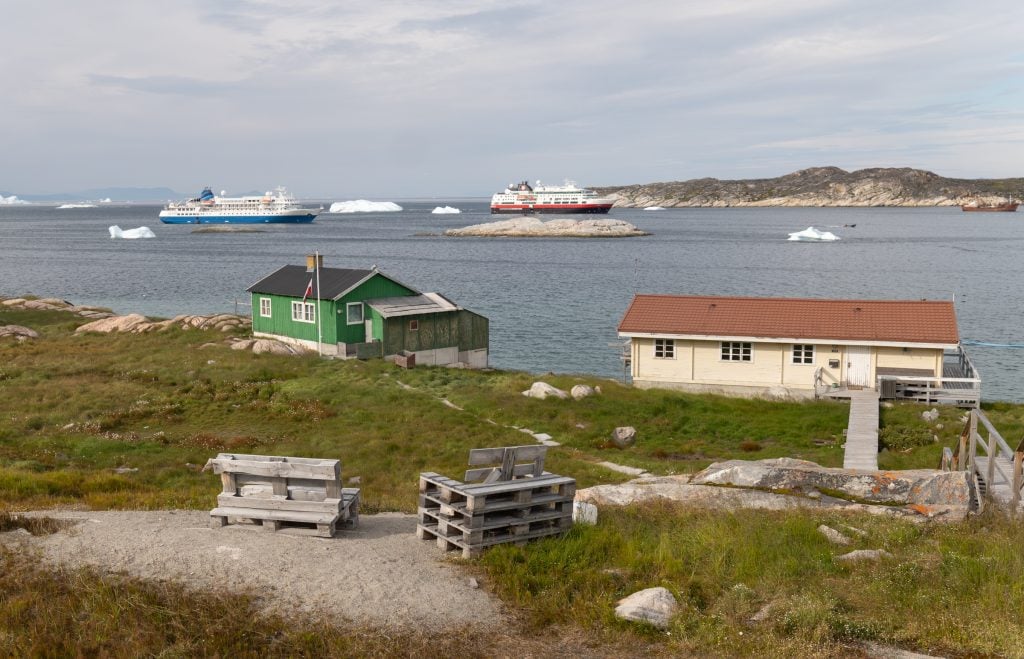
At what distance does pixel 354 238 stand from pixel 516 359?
12751cm

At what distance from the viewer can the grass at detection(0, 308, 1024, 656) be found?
8617 millimetres

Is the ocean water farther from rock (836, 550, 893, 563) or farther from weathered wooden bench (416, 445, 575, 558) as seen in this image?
rock (836, 550, 893, 563)

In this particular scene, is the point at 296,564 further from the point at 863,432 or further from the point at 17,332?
the point at 17,332

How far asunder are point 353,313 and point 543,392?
1097 centimetres

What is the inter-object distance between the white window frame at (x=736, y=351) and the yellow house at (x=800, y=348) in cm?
4

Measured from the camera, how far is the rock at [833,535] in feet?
37.6

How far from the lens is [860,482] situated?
14188 millimetres

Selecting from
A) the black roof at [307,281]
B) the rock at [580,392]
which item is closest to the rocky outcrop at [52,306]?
the black roof at [307,281]

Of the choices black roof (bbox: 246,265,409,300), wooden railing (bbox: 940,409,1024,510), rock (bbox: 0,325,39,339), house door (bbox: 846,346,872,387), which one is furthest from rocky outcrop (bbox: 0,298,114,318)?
wooden railing (bbox: 940,409,1024,510)

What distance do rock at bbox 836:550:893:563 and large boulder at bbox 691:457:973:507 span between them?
277cm

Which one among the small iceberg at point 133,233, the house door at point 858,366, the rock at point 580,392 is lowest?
the rock at point 580,392

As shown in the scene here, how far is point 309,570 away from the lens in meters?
10.3

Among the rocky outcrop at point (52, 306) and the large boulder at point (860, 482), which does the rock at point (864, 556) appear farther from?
the rocky outcrop at point (52, 306)

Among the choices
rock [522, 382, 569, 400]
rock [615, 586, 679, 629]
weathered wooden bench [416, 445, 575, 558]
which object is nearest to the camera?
rock [615, 586, 679, 629]
